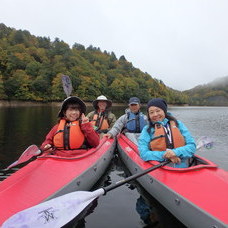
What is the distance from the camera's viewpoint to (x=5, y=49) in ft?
196

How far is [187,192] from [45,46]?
88.3 meters

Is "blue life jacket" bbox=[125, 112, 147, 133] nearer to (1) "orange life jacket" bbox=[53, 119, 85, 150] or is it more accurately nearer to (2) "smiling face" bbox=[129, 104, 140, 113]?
(2) "smiling face" bbox=[129, 104, 140, 113]

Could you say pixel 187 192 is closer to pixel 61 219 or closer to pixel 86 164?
pixel 61 219

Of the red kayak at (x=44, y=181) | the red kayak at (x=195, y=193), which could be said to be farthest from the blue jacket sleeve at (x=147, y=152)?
the red kayak at (x=44, y=181)

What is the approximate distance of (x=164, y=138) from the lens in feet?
12.1

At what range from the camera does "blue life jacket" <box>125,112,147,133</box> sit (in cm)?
689

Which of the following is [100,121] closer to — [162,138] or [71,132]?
[71,132]

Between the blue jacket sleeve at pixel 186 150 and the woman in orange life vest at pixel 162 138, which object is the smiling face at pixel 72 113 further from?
the blue jacket sleeve at pixel 186 150

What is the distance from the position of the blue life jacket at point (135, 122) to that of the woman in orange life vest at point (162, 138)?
2923 millimetres

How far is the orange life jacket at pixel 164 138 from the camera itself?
12.1 ft

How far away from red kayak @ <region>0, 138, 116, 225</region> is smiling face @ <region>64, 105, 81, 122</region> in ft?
2.47

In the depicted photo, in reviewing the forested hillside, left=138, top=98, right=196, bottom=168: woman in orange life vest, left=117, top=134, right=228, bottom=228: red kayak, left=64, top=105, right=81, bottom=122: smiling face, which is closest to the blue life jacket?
left=64, top=105, right=81, bottom=122: smiling face

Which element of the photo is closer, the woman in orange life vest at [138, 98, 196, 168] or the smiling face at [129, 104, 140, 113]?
the woman in orange life vest at [138, 98, 196, 168]

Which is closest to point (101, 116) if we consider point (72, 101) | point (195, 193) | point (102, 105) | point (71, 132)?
point (102, 105)
